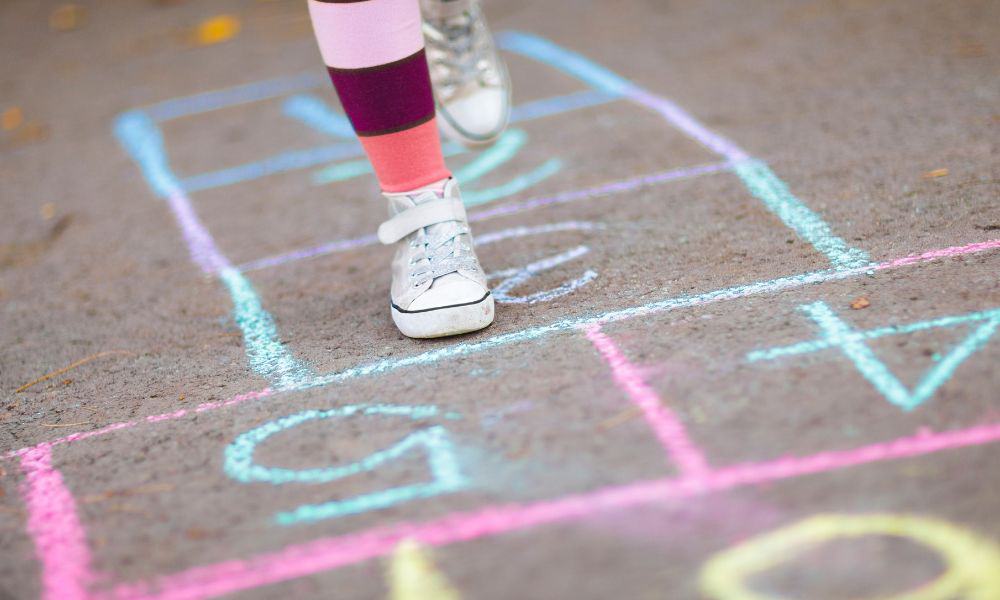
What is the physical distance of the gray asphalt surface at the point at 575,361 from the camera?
1416mm

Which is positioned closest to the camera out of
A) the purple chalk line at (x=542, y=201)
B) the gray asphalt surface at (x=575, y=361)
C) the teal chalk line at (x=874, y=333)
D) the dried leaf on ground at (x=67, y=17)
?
the gray asphalt surface at (x=575, y=361)

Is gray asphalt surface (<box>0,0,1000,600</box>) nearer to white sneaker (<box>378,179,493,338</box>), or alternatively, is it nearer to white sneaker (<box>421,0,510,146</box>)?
white sneaker (<box>378,179,493,338</box>)

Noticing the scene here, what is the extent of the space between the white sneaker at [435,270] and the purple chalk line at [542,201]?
0.53 metres

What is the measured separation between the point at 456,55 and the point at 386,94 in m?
0.45

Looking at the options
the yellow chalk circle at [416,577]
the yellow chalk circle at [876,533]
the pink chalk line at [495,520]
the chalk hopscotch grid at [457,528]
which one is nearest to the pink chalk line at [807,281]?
the chalk hopscotch grid at [457,528]

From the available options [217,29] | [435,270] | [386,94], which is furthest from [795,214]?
[217,29]

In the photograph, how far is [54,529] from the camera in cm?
161

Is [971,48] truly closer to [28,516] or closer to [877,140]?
[877,140]

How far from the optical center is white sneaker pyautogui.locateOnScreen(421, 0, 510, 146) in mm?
2432

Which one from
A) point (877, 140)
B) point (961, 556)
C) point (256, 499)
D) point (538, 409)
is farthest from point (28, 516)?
point (877, 140)

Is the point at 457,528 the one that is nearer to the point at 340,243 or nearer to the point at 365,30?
the point at 365,30

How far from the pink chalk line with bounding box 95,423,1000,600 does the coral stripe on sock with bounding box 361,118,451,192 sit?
0.86m

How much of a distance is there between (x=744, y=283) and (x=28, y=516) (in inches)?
52.9

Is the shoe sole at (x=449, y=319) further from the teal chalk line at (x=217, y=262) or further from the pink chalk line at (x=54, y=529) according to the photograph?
the pink chalk line at (x=54, y=529)
